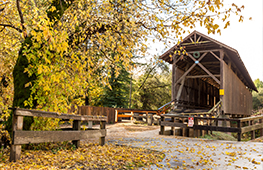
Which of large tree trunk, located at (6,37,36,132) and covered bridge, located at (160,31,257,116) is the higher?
covered bridge, located at (160,31,257,116)

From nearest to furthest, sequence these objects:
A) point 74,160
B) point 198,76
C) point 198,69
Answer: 1. point 74,160
2. point 198,76
3. point 198,69

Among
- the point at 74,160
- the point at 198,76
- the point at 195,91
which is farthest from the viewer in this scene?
the point at 195,91

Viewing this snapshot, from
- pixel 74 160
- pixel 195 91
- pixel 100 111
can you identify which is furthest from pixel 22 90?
pixel 195 91

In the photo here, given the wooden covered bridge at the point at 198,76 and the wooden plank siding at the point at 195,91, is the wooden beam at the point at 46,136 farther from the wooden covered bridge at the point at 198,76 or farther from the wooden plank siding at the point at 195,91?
the wooden plank siding at the point at 195,91

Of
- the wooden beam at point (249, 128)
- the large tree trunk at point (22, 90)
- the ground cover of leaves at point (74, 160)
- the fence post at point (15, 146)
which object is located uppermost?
the large tree trunk at point (22, 90)

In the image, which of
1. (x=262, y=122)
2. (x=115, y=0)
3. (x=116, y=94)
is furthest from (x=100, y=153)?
(x=116, y=94)

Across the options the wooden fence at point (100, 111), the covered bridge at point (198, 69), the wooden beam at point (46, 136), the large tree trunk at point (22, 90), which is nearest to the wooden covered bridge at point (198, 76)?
the covered bridge at point (198, 69)

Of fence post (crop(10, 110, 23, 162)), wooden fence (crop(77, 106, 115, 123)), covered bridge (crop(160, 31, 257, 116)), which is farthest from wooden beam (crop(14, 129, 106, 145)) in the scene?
wooden fence (crop(77, 106, 115, 123))

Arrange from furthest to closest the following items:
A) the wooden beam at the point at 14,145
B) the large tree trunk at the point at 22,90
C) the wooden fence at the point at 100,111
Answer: the wooden fence at the point at 100,111 < the large tree trunk at the point at 22,90 < the wooden beam at the point at 14,145

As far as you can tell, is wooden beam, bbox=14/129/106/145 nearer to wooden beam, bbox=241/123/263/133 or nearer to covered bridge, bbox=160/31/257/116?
wooden beam, bbox=241/123/263/133

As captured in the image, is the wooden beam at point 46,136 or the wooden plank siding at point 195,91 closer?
the wooden beam at point 46,136

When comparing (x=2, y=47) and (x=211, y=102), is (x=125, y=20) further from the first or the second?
(x=211, y=102)

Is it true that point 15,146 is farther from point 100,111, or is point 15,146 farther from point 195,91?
point 195,91

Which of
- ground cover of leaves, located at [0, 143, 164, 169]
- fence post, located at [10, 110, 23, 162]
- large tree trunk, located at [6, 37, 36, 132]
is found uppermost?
large tree trunk, located at [6, 37, 36, 132]
